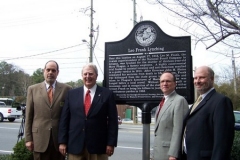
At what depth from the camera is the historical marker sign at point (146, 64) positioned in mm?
5211

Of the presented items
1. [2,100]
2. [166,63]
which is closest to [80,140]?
[166,63]

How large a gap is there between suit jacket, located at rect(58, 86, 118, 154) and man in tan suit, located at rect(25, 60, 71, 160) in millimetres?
224

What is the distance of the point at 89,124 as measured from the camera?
4.28m

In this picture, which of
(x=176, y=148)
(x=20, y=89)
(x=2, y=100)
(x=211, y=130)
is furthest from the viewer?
(x=20, y=89)

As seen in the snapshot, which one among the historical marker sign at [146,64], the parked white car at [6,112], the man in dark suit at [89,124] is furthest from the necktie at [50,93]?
the parked white car at [6,112]

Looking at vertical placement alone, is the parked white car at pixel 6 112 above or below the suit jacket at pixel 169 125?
below

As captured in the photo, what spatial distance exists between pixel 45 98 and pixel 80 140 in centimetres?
86

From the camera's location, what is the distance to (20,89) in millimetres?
60719

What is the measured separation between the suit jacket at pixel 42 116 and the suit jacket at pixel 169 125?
1493mm

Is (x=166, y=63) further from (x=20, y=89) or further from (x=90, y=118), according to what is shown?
(x=20, y=89)

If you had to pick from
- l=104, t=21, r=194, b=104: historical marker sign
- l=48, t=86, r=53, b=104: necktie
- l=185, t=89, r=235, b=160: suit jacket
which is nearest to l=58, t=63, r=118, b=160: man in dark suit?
l=48, t=86, r=53, b=104: necktie

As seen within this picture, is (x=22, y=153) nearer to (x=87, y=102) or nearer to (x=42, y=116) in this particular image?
(x=42, y=116)

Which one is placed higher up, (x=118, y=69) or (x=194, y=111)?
(x=118, y=69)

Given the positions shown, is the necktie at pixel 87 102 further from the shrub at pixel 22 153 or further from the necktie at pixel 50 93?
the shrub at pixel 22 153
